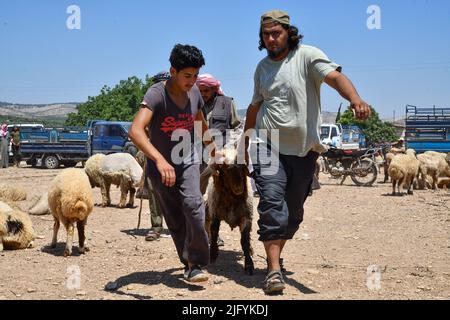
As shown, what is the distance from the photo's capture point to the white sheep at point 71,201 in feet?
21.5

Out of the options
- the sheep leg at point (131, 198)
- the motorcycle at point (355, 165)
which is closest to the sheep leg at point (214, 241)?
the sheep leg at point (131, 198)

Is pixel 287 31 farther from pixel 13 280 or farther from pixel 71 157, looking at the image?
pixel 71 157

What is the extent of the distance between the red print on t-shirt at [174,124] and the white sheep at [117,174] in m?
6.76

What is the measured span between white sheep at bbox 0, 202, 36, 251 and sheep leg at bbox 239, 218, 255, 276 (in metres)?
2.95

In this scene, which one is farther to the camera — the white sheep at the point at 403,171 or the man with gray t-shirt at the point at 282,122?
the white sheep at the point at 403,171

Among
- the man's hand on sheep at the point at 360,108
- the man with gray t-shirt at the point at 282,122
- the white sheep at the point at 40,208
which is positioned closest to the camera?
the man's hand on sheep at the point at 360,108

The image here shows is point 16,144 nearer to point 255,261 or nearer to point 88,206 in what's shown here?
point 88,206

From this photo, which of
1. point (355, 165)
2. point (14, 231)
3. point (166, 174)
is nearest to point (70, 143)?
point (355, 165)

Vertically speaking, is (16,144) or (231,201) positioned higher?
(16,144)

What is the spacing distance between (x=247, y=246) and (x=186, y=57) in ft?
6.88

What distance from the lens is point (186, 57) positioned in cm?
477

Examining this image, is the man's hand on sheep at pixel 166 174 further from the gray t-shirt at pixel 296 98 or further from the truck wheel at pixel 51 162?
the truck wheel at pixel 51 162
